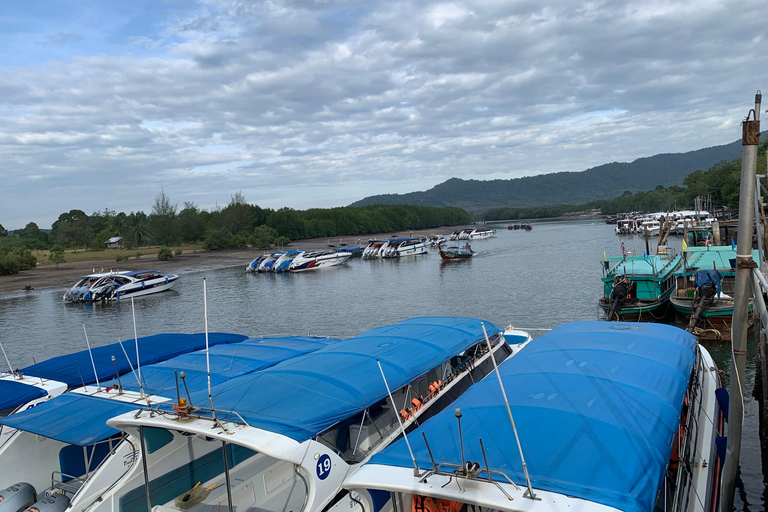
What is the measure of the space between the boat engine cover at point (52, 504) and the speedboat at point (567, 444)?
492cm

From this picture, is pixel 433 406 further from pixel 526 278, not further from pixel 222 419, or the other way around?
pixel 526 278

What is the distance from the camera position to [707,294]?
2350 centimetres

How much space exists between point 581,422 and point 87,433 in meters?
7.64

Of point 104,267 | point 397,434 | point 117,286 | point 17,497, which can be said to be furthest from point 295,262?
point 397,434

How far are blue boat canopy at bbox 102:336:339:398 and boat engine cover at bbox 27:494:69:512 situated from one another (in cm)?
227

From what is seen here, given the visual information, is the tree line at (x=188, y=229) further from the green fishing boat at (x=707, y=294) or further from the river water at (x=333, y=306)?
the green fishing boat at (x=707, y=294)

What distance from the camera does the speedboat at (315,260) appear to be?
72.9 meters

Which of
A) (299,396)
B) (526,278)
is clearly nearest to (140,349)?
(299,396)

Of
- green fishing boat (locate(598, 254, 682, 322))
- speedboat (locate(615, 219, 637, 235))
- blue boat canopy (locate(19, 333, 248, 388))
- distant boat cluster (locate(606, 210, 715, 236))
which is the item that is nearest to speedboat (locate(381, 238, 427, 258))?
distant boat cluster (locate(606, 210, 715, 236))

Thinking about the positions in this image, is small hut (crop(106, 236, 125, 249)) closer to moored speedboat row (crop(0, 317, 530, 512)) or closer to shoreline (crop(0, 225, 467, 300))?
shoreline (crop(0, 225, 467, 300))

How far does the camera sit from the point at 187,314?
4241 centimetres

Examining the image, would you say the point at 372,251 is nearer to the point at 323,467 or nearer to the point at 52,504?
the point at 52,504

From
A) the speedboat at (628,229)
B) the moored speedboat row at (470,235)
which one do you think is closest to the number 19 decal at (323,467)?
the moored speedboat row at (470,235)

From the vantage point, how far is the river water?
32875mm
